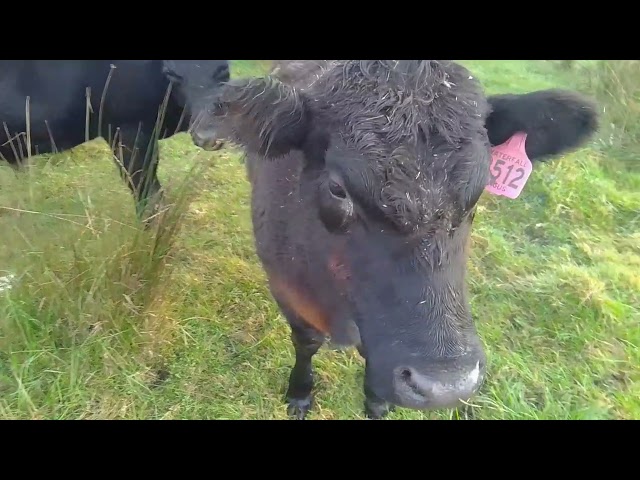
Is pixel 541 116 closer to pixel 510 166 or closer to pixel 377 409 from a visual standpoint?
pixel 510 166

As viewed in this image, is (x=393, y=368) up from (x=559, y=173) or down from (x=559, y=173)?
Result: up

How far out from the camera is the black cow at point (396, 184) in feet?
6.18

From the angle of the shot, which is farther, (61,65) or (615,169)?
(615,169)

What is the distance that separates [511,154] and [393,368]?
1.19 metres

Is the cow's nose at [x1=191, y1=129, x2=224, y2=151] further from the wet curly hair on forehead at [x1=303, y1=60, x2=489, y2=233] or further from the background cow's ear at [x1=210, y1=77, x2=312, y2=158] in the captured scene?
the wet curly hair on forehead at [x1=303, y1=60, x2=489, y2=233]

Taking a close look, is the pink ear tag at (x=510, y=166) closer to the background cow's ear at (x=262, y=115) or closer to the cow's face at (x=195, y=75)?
the background cow's ear at (x=262, y=115)

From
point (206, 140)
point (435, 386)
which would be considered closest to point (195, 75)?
point (206, 140)

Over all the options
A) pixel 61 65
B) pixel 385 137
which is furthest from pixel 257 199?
pixel 61 65

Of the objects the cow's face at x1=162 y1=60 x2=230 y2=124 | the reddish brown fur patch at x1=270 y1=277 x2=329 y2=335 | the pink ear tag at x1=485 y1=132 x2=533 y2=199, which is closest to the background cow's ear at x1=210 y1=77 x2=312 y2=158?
the reddish brown fur patch at x1=270 y1=277 x2=329 y2=335

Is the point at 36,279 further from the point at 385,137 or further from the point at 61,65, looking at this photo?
the point at 385,137

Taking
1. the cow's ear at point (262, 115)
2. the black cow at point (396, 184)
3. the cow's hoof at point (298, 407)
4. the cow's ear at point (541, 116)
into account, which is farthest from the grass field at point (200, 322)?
the cow's ear at point (541, 116)

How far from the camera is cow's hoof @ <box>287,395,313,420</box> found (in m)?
3.22

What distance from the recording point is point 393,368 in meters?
1.92

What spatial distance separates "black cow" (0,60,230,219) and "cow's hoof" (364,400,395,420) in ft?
5.95
